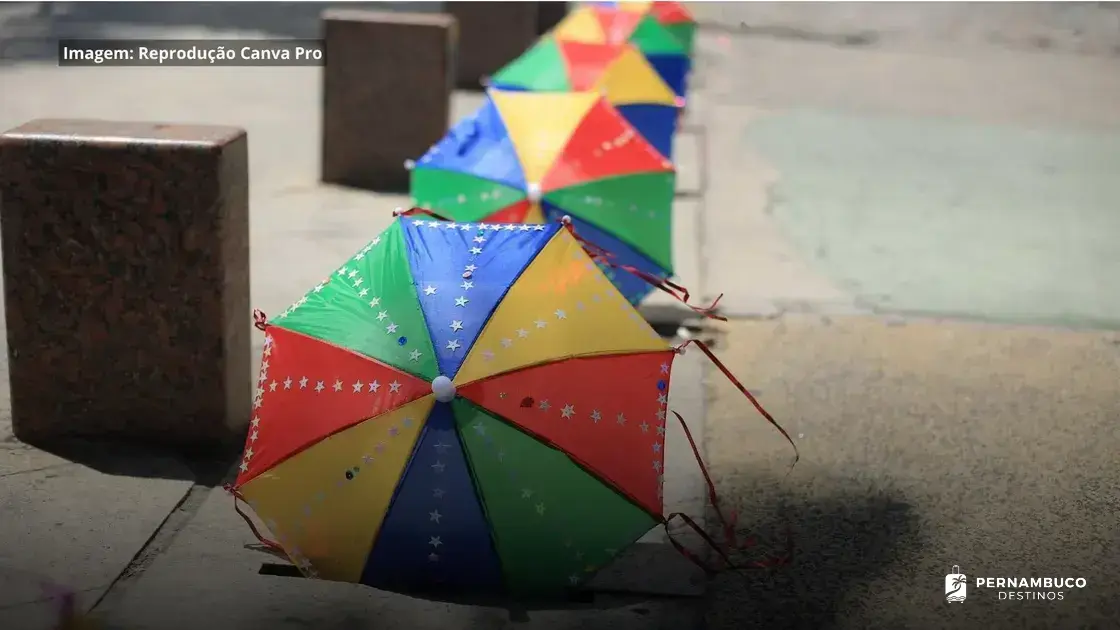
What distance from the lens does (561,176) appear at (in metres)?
5.77

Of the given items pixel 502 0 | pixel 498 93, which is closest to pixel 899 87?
pixel 502 0

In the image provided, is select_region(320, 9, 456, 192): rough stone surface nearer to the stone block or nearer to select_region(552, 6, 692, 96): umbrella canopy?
select_region(552, 6, 692, 96): umbrella canopy

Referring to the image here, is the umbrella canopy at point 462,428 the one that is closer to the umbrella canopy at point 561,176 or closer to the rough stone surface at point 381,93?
the umbrella canopy at point 561,176

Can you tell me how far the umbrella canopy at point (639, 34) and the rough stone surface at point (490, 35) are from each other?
3.66 m

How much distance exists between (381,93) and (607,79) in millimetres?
2195

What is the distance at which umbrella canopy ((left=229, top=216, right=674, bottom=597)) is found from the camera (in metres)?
3.76

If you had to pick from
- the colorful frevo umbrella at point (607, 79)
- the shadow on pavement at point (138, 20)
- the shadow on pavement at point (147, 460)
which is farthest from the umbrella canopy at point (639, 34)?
the shadow on pavement at point (138, 20)

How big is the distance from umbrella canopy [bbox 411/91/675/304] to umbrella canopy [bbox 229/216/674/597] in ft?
5.33

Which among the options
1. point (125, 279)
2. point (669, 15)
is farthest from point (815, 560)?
point (669, 15)

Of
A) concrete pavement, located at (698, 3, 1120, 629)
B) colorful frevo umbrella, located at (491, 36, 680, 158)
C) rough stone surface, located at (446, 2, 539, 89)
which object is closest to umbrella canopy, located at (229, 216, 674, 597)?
concrete pavement, located at (698, 3, 1120, 629)

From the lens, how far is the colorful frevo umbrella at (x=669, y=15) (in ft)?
31.4

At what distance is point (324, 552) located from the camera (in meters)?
3.94

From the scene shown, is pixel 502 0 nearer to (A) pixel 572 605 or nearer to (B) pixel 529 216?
(B) pixel 529 216

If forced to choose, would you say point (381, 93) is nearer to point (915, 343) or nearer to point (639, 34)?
point (639, 34)
